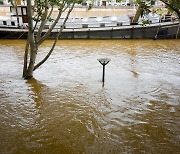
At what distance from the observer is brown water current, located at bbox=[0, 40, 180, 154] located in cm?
524

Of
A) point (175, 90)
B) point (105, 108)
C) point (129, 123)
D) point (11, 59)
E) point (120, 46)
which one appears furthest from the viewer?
point (120, 46)

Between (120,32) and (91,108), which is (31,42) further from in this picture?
(120,32)

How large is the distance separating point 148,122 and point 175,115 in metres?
1.10

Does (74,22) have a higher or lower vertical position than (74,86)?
higher

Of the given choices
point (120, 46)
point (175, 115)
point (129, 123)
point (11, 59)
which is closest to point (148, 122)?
point (129, 123)

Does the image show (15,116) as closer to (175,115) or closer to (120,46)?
(175,115)

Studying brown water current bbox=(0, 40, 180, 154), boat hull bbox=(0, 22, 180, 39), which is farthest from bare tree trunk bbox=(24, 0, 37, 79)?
boat hull bbox=(0, 22, 180, 39)

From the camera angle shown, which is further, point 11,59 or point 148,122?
point 11,59

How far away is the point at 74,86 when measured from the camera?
924 centimetres

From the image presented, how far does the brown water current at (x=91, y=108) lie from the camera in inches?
206

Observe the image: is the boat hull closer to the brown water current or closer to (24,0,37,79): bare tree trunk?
the brown water current

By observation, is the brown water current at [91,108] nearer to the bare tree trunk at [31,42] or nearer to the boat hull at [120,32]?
the bare tree trunk at [31,42]

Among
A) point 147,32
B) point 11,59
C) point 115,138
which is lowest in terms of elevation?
point 115,138

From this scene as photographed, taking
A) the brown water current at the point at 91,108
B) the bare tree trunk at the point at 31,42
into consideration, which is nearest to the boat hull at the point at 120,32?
the brown water current at the point at 91,108
